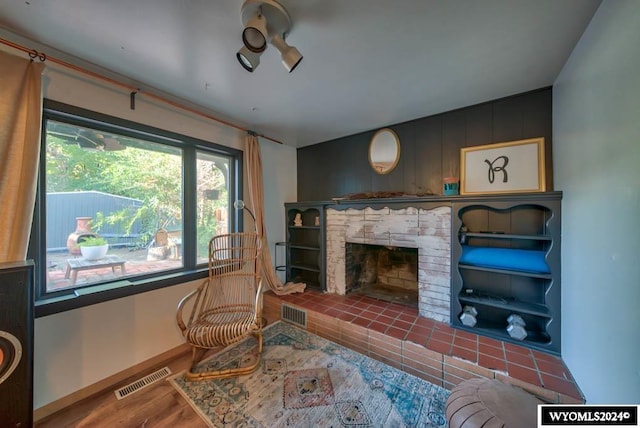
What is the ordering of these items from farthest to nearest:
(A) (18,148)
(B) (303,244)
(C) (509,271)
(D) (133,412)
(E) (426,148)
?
(B) (303,244) < (E) (426,148) < (C) (509,271) < (D) (133,412) < (A) (18,148)

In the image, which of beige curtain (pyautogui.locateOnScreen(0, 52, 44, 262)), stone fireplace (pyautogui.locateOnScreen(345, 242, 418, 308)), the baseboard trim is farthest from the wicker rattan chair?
stone fireplace (pyautogui.locateOnScreen(345, 242, 418, 308))

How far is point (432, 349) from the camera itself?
1683 mm

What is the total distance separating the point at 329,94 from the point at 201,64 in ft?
3.24

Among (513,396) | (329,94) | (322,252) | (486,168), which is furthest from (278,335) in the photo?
(486,168)

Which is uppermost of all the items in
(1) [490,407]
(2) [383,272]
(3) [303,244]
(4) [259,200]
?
(4) [259,200]

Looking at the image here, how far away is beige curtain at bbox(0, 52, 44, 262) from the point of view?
1227mm

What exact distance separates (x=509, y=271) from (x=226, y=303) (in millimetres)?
A: 2548

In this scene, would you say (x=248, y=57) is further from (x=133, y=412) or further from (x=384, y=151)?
(x=133, y=412)

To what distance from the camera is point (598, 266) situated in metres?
1.15

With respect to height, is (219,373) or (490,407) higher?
(490,407)

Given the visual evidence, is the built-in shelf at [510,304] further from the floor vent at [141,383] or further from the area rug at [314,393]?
the floor vent at [141,383]

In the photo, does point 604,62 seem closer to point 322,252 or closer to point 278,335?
point 322,252

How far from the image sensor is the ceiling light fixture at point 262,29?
40.7 inches

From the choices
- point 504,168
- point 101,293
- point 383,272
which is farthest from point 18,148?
point 504,168
